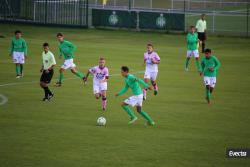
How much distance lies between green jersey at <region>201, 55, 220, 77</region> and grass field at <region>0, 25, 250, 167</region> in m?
1.35

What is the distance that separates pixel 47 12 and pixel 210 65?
39.8 meters

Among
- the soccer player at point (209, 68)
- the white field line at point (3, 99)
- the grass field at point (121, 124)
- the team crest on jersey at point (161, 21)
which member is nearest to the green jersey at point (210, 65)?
the soccer player at point (209, 68)

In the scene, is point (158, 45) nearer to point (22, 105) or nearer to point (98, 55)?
point (98, 55)

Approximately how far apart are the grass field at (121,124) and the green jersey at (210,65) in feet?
4.44

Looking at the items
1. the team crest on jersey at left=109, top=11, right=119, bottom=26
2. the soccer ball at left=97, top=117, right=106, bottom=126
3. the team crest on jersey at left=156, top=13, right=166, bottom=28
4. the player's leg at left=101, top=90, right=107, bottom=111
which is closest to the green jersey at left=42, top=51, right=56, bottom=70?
the player's leg at left=101, top=90, right=107, bottom=111

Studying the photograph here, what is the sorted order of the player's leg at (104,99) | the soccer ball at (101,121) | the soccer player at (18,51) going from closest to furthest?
the soccer ball at (101,121) → the player's leg at (104,99) → the soccer player at (18,51)

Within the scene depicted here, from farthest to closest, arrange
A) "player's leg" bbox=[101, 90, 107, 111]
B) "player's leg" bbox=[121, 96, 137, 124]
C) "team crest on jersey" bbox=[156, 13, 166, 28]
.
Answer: "team crest on jersey" bbox=[156, 13, 166, 28]
"player's leg" bbox=[101, 90, 107, 111]
"player's leg" bbox=[121, 96, 137, 124]

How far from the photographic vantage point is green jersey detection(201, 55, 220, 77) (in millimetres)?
29656

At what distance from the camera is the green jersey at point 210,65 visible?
2966 cm

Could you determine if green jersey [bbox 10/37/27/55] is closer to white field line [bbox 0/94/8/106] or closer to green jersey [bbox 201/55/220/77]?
white field line [bbox 0/94/8/106]

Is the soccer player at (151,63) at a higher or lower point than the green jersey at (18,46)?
lower

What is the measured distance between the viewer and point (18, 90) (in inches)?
1307

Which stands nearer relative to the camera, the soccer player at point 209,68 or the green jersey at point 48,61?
the soccer player at point 209,68

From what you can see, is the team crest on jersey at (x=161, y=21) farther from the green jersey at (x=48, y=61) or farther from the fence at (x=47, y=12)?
the green jersey at (x=48, y=61)
